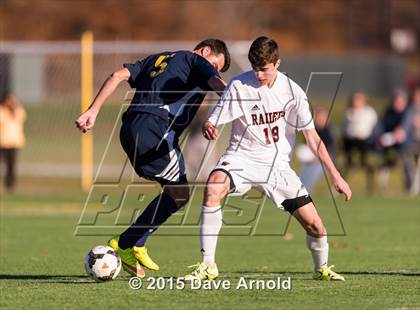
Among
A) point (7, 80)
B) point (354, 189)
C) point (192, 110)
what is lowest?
point (354, 189)

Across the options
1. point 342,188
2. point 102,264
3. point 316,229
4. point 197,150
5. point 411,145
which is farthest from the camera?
point 197,150

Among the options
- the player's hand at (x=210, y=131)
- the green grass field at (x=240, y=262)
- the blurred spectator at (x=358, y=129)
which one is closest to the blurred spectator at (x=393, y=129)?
the blurred spectator at (x=358, y=129)

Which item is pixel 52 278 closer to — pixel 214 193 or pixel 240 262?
pixel 214 193

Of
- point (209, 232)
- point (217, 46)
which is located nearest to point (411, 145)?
point (217, 46)

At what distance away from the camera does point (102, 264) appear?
9172 mm

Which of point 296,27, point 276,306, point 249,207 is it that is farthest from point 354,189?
point 296,27

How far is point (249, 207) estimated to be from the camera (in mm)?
20016

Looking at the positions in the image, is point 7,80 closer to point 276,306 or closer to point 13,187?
point 13,187

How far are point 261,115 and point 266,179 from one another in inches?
21.5

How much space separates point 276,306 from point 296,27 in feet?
162

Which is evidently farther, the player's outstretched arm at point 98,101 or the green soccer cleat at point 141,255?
the green soccer cleat at point 141,255

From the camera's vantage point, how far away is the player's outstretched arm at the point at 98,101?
9000mm

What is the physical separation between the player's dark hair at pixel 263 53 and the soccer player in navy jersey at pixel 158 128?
0.66 meters

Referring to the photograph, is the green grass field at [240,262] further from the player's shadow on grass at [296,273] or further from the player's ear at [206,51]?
the player's ear at [206,51]
